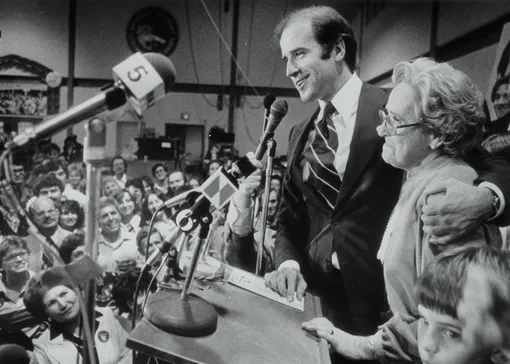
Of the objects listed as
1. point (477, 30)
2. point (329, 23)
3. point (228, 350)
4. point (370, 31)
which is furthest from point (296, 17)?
point (370, 31)

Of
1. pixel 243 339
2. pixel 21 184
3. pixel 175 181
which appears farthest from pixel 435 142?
pixel 175 181

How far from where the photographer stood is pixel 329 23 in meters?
1.33

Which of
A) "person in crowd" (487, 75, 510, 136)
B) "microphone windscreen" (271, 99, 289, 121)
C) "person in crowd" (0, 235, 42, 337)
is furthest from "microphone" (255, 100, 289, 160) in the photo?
"person in crowd" (487, 75, 510, 136)

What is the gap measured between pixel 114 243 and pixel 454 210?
3038 millimetres

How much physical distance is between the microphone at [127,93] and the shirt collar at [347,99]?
0.80 meters

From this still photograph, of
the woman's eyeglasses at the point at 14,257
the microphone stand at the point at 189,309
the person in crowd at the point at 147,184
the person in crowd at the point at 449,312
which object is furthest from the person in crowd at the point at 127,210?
the person in crowd at the point at 449,312

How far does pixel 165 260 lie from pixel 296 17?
31.8 inches

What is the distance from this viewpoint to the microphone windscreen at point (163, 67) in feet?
2.05

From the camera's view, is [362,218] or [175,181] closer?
[362,218]

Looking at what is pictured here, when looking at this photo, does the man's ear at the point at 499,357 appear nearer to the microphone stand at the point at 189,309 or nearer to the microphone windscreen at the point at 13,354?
the microphone stand at the point at 189,309

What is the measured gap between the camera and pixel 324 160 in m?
1.34

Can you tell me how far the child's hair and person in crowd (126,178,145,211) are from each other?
13.2 feet

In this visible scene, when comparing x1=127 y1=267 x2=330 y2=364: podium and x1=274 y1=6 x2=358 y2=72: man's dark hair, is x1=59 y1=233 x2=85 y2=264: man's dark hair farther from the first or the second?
x1=274 y1=6 x2=358 y2=72: man's dark hair

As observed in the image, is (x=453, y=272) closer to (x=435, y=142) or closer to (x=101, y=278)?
(x=435, y=142)
